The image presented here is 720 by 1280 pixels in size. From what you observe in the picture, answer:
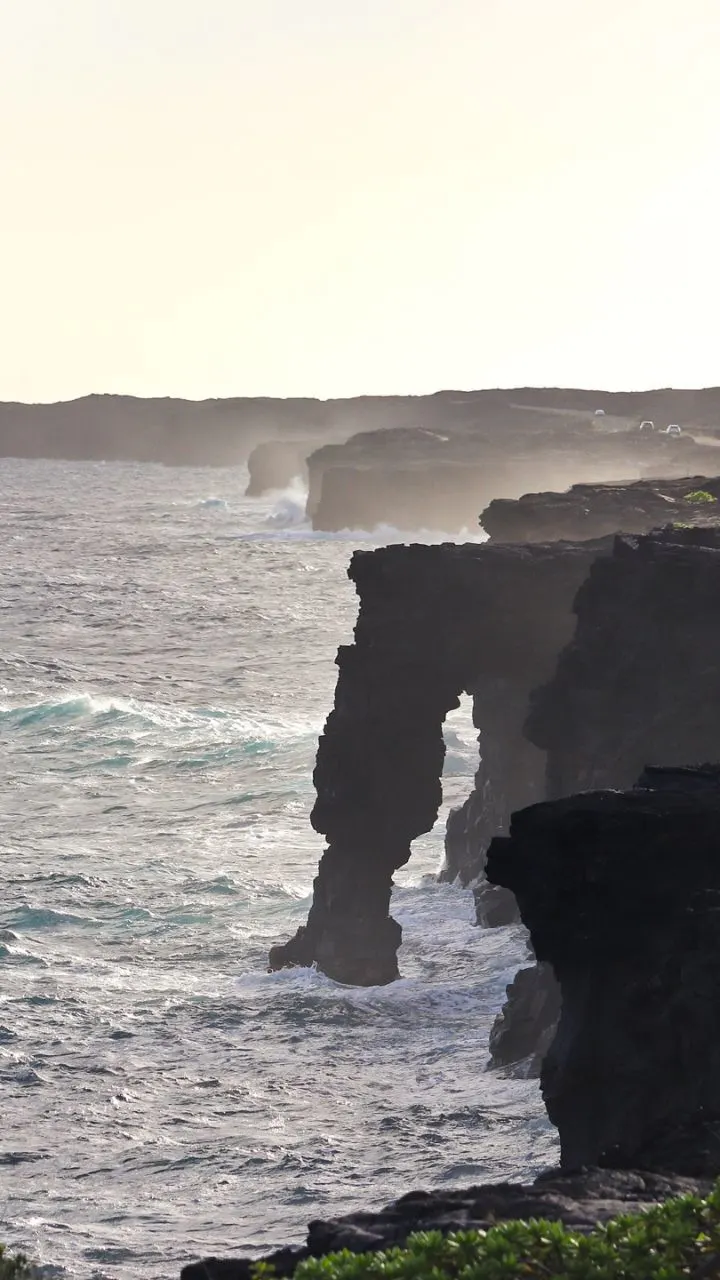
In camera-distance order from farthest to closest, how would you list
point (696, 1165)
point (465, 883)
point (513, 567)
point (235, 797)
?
point (235, 797)
point (465, 883)
point (513, 567)
point (696, 1165)

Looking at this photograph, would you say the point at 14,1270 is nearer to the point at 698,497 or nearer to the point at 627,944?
the point at 627,944

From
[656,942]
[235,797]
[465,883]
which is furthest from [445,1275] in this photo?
[235,797]

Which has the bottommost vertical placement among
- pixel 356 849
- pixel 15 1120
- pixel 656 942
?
pixel 15 1120

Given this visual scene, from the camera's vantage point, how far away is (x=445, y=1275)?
13.6 meters

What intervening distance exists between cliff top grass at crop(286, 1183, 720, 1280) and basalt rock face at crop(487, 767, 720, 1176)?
6.07 meters

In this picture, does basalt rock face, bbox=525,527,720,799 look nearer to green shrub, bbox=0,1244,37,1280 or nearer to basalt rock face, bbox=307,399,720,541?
green shrub, bbox=0,1244,37,1280

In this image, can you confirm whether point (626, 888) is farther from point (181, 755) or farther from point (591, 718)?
point (181, 755)

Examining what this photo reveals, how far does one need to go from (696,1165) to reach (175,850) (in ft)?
114

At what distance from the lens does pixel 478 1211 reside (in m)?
15.5

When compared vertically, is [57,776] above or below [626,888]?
below

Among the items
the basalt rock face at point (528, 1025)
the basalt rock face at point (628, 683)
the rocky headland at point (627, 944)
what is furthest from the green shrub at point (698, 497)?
the rocky headland at point (627, 944)

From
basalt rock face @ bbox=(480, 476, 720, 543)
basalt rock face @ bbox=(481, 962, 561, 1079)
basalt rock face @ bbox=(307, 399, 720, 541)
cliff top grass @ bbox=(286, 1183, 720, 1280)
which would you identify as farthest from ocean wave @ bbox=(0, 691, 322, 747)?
basalt rock face @ bbox=(307, 399, 720, 541)

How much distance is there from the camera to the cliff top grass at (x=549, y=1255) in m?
13.6

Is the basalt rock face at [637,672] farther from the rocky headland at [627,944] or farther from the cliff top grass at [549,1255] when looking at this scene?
the cliff top grass at [549,1255]
